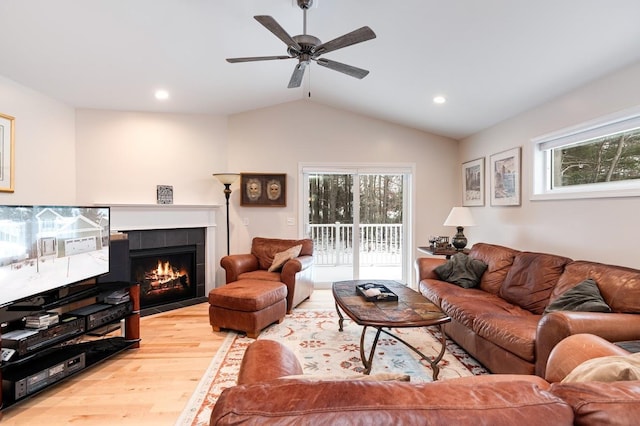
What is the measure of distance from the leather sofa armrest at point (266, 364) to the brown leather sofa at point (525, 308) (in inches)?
61.8

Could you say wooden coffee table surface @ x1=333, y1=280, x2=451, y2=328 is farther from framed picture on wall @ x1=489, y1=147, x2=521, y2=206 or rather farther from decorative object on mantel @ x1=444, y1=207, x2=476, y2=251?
framed picture on wall @ x1=489, y1=147, x2=521, y2=206

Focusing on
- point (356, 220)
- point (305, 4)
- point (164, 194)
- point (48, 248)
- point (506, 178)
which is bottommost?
point (48, 248)

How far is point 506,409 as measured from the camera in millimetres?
715

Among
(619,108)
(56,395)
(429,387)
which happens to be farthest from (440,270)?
(56,395)

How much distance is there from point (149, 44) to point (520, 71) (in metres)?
3.33

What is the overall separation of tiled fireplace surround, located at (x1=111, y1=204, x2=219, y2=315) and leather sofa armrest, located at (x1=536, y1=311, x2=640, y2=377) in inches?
155

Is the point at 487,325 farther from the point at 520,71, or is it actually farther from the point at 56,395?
the point at 56,395

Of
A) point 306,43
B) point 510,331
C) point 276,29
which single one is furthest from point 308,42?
point 510,331

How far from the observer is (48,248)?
2.43 metres

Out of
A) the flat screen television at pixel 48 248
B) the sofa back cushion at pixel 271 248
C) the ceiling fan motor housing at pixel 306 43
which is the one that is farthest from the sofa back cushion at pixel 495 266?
the flat screen television at pixel 48 248

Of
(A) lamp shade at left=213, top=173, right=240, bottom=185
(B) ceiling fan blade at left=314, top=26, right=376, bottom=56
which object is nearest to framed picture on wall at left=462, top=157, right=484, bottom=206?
(B) ceiling fan blade at left=314, top=26, right=376, bottom=56

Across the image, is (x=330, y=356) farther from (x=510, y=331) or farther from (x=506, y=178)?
(x=506, y=178)

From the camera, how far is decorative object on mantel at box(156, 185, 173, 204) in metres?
4.48

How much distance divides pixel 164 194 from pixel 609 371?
469 cm
